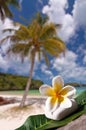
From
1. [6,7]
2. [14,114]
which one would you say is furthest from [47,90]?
[6,7]

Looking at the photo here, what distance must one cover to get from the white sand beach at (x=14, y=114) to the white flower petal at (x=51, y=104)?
2300 cm

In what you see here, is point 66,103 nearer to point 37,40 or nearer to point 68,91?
point 68,91

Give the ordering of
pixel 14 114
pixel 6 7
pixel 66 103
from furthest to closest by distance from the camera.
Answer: pixel 6 7 < pixel 14 114 < pixel 66 103

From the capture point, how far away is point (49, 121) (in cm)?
127

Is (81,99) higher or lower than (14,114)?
lower

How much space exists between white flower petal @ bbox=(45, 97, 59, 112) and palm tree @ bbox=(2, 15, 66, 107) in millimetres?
25570

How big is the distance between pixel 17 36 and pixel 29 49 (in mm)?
1637

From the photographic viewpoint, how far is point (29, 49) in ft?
95.5

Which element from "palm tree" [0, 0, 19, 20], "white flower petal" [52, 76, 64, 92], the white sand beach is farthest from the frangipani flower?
"palm tree" [0, 0, 19, 20]

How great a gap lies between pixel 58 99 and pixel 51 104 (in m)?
0.03

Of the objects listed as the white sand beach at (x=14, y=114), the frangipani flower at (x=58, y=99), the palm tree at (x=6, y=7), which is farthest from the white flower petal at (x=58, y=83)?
the palm tree at (x=6, y=7)

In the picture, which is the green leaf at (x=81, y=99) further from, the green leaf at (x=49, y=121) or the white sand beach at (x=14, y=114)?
the white sand beach at (x=14, y=114)

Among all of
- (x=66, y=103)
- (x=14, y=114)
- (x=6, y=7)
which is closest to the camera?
(x=66, y=103)

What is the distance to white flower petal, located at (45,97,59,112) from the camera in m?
1.23
